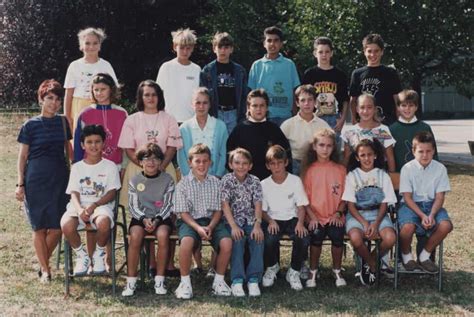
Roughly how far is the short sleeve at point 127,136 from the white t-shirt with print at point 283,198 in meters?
1.30

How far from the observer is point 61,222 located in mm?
5828

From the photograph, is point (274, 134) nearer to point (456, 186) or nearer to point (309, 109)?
point (309, 109)

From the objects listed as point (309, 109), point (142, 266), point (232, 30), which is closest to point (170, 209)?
point (142, 266)

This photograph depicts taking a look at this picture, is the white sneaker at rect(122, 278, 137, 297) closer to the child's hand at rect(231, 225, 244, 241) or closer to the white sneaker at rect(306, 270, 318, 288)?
the child's hand at rect(231, 225, 244, 241)

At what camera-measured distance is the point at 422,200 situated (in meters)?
6.02

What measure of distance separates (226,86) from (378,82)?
1598mm

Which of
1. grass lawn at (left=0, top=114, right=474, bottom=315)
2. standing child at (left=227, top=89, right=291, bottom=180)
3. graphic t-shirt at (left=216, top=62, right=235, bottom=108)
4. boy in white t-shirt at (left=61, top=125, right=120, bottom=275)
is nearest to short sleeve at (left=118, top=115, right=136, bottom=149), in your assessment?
boy in white t-shirt at (left=61, top=125, right=120, bottom=275)

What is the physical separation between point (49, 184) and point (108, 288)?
3.66 feet

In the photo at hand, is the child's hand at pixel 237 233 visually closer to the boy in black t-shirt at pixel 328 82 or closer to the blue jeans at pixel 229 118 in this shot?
the blue jeans at pixel 229 118

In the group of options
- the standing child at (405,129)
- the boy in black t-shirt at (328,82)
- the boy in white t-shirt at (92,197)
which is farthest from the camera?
the boy in black t-shirt at (328,82)

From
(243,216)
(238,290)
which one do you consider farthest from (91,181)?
(238,290)

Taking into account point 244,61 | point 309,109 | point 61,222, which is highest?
point 244,61

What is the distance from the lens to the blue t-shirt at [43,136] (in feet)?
20.2

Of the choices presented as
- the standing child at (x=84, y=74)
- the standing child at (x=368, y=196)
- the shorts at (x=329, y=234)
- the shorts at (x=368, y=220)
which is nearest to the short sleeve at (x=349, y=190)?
the standing child at (x=368, y=196)
